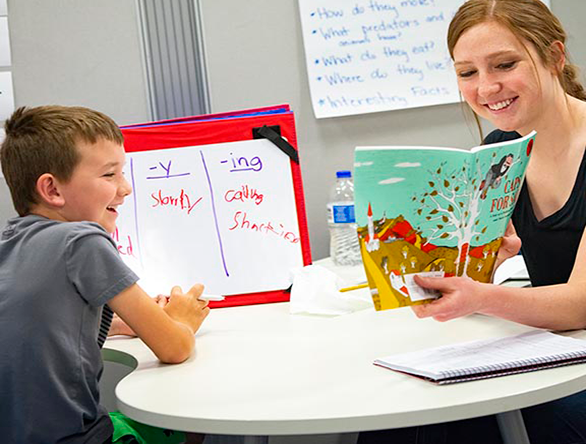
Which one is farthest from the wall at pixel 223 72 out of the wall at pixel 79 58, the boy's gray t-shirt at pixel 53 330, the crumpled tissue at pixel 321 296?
the boy's gray t-shirt at pixel 53 330

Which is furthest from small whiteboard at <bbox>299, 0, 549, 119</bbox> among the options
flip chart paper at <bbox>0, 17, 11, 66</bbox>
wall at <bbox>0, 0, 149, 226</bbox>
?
flip chart paper at <bbox>0, 17, 11, 66</bbox>

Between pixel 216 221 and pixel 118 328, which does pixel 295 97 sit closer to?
pixel 216 221

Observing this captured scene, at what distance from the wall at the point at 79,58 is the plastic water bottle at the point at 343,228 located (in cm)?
61

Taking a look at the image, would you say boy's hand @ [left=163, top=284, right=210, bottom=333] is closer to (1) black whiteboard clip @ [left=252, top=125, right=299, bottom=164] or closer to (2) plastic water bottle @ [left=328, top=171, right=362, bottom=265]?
(1) black whiteboard clip @ [left=252, top=125, right=299, bottom=164]

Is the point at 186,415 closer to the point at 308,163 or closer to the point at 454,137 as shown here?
the point at 308,163

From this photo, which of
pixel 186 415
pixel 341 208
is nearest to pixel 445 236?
pixel 186 415

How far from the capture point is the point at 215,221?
4.92ft

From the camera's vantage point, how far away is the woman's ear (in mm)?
1286

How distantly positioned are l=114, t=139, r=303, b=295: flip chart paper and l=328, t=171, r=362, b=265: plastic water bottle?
0.37m

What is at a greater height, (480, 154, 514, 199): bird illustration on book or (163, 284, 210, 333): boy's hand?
(480, 154, 514, 199): bird illustration on book

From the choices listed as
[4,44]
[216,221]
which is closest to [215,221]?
[216,221]

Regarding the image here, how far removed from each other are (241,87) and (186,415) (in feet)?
4.32

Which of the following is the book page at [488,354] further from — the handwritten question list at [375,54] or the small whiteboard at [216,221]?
the handwritten question list at [375,54]

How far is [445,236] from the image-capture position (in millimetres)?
975
